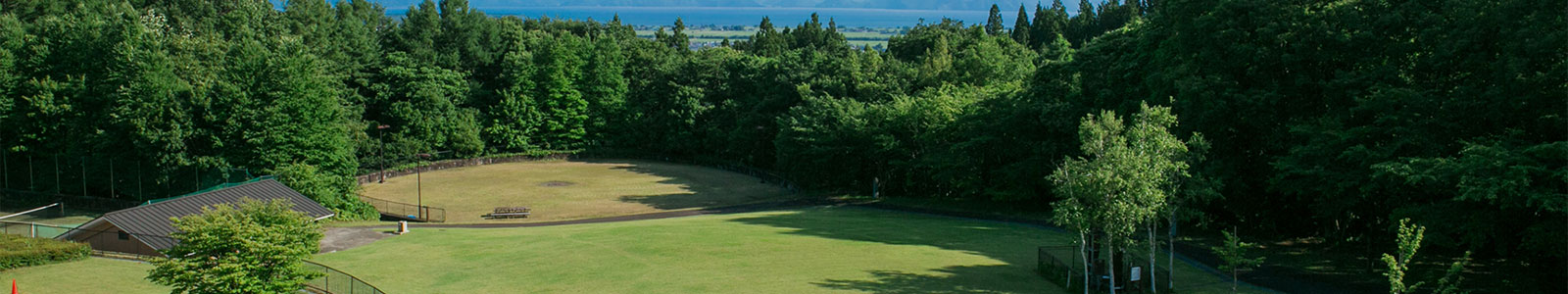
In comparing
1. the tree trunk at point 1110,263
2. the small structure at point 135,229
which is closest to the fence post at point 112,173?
the small structure at point 135,229

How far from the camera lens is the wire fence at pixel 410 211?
5272 cm

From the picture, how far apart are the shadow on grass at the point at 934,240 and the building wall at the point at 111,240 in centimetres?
2271

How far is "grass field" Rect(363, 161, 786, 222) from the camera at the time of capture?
2320 inches

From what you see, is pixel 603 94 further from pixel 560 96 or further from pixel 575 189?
pixel 575 189

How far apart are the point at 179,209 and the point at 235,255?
17915mm

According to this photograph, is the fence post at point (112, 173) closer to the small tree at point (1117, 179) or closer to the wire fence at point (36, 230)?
the wire fence at point (36, 230)

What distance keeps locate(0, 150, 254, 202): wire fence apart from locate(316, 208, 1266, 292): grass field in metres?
24.8

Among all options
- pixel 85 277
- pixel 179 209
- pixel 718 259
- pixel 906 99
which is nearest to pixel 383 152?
pixel 179 209

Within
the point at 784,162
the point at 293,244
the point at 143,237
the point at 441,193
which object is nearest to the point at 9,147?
the point at 441,193

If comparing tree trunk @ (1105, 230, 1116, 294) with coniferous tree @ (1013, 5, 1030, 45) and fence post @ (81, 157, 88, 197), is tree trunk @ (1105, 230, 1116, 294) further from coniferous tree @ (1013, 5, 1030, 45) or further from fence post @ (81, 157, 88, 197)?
coniferous tree @ (1013, 5, 1030, 45)

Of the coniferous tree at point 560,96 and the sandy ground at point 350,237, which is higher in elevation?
the coniferous tree at point 560,96

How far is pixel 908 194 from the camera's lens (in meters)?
61.0

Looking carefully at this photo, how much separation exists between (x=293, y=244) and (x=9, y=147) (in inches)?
2039

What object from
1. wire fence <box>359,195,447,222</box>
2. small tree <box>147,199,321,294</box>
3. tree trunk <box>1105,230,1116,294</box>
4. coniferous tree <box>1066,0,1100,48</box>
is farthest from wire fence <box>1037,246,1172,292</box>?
coniferous tree <box>1066,0,1100,48</box>
